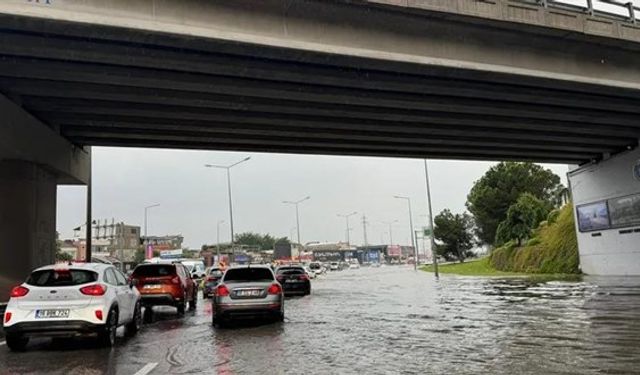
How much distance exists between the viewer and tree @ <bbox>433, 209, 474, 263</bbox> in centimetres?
8575

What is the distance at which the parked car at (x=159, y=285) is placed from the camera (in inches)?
728

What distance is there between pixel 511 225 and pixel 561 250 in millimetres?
13838

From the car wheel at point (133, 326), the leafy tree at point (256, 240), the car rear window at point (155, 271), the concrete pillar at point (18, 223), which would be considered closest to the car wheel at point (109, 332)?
the car wheel at point (133, 326)

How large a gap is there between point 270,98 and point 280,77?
8.95ft

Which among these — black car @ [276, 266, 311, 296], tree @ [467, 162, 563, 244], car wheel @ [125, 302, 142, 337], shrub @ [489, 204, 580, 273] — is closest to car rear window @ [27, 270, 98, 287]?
car wheel @ [125, 302, 142, 337]

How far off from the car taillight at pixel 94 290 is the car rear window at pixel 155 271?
775 centimetres

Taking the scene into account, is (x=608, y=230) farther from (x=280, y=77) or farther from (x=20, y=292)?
(x=20, y=292)

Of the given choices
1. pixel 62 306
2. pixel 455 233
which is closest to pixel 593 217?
pixel 62 306

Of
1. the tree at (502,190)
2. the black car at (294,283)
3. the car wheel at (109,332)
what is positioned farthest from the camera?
the tree at (502,190)

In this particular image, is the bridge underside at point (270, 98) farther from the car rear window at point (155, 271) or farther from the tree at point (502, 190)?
the tree at point (502, 190)

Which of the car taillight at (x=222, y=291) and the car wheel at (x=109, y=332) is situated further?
the car taillight at (x=222, y=291)

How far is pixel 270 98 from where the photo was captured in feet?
64.2

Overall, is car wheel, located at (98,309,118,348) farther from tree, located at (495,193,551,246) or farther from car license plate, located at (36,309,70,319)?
tree, located at (495,193,551,246)

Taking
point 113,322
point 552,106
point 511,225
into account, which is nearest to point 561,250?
point 511,225
